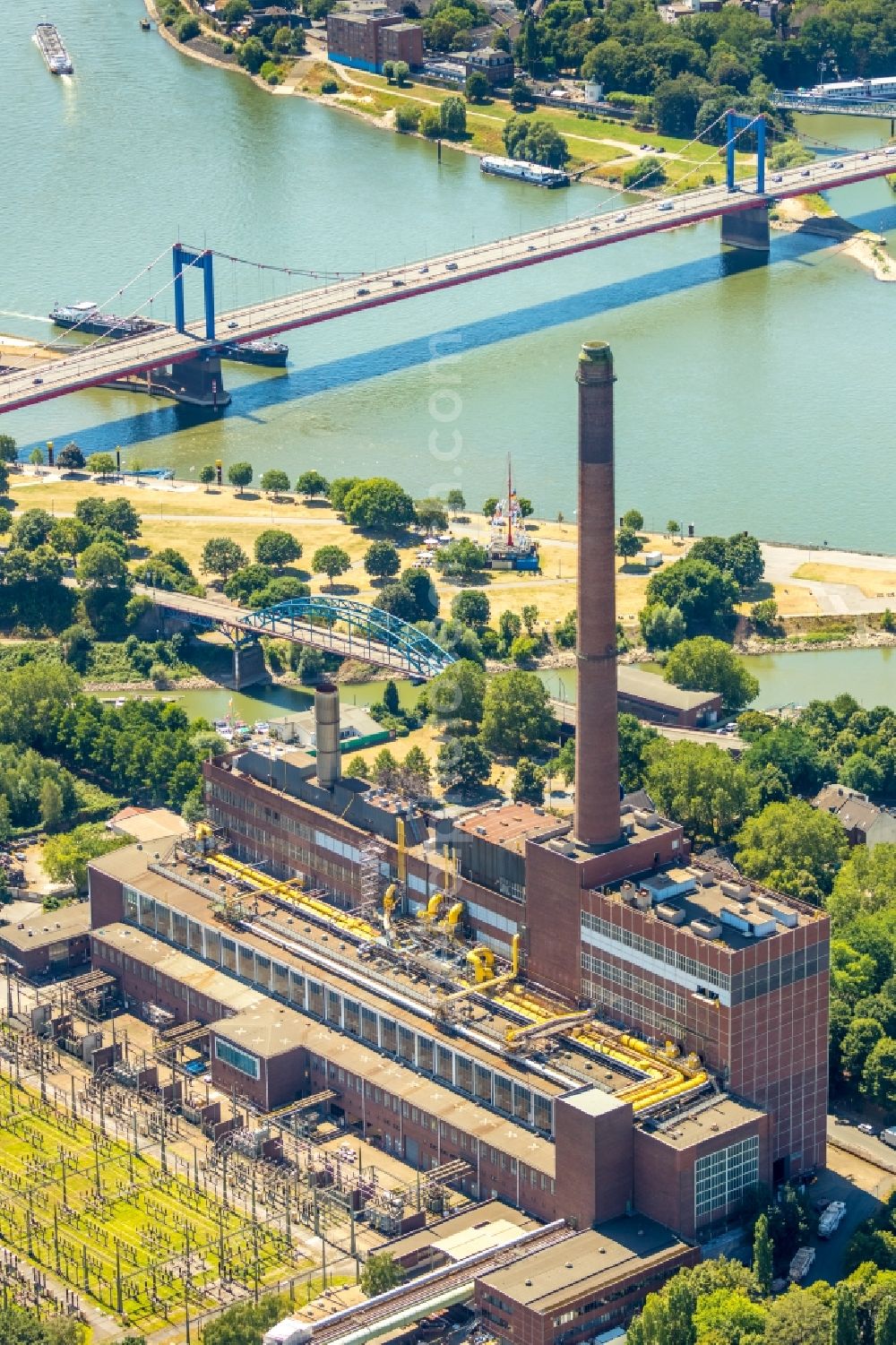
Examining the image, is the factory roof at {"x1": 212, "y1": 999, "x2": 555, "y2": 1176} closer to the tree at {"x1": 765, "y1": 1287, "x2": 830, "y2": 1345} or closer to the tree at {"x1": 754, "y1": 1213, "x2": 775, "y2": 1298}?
the tree at {"x1": 754, "y1": 1213, "x2": 775, "y2": 1298}

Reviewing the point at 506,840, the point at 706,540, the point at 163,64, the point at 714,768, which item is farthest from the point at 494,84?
the point at 506,840

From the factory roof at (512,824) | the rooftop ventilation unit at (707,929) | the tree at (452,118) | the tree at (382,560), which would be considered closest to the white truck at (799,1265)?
the rooftop ventilation unit at (707,929)

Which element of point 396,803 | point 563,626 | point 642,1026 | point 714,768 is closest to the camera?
point 642,1026

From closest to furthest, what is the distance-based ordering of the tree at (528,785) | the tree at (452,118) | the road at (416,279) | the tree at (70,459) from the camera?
1. the tree at (528,785)
2. the tree at (70,459)
3. the road at (416,279)
4. the tree at (452,118)

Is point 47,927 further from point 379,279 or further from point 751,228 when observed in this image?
point 751,228

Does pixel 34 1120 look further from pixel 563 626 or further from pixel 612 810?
pixel 563 626

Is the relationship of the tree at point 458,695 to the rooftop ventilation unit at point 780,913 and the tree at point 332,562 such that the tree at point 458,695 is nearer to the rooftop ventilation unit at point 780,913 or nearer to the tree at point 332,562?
the tree at point 332,562

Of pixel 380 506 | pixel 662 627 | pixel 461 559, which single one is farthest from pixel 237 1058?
pixel 380 506
